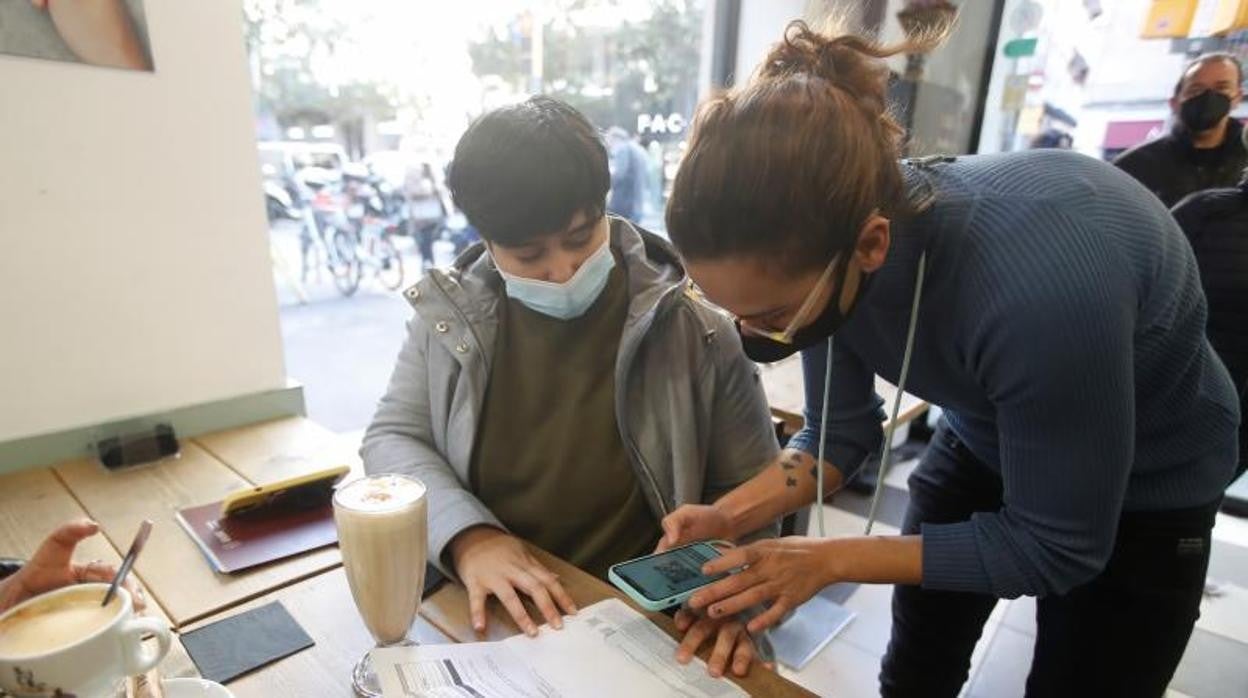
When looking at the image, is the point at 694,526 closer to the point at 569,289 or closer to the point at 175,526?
the point at 569,289

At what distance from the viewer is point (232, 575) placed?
0.97 m

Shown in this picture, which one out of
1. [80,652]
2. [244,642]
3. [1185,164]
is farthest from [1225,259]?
[80,652]

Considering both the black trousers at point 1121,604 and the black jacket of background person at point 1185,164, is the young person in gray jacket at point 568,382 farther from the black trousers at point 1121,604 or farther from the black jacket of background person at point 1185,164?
the black jacket of background person at point 1185,164

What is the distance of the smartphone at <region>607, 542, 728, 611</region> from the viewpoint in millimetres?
770

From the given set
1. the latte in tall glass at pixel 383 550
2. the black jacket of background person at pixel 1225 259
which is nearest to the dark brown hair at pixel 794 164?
the latte in tall glass at pixel 383 550

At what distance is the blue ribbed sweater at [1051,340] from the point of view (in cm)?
67

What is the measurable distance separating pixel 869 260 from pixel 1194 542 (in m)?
0.64

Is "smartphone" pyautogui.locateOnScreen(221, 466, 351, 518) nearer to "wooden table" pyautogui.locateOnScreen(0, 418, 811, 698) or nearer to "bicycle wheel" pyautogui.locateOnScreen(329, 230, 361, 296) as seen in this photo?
"wooden table" pyautogui.locateOnScreen(0, 418, 811, 698)

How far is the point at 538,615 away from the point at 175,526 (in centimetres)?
70

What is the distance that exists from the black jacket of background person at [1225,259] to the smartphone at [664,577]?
5.82 ft

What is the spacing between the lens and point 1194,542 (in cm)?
95

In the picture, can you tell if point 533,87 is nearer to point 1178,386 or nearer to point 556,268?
point 556,268

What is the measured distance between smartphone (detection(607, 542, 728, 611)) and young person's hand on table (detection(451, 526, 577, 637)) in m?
0.08

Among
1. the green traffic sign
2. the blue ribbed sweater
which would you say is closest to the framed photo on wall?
the blue ribbed sweater
